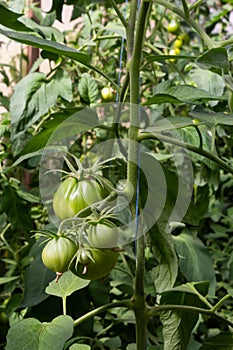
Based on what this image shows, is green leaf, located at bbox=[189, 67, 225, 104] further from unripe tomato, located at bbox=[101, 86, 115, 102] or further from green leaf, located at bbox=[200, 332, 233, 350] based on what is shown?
green leaf, located at bbox=[200, 332, 233, 350]

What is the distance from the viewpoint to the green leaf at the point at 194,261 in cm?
81

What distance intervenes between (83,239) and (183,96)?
0.83 ft

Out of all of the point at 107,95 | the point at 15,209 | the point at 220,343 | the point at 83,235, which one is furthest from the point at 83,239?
the point at 107,95

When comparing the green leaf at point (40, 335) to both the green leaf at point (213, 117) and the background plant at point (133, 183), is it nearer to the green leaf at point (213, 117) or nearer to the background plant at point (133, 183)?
the background plant at point (133, 183)

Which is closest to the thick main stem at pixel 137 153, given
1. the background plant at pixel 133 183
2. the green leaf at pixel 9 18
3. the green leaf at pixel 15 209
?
the background plant at pixel 133 183

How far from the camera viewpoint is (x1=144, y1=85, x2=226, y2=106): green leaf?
0.58 meters

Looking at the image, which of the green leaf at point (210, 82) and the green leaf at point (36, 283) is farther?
the green leaf at point (210, 82)

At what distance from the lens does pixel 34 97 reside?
77 centimetres

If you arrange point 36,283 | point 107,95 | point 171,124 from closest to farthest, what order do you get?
point 171,124 < point 36,283 < point 107,95

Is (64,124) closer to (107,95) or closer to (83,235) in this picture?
(83,235)

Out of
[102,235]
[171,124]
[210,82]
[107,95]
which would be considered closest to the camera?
[102,235]

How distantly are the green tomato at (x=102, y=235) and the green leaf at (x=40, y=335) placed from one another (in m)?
0.09

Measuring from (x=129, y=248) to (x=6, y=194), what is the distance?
23 cm

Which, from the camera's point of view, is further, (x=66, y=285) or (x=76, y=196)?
(x=66, y=285)
